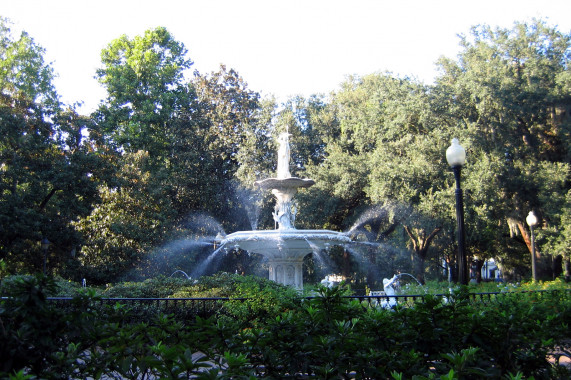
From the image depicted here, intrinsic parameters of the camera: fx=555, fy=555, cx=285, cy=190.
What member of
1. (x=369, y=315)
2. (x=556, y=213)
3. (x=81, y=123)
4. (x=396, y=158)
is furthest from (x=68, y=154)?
(x=369, y=315)

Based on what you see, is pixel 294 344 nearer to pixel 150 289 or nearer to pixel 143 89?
pixel 150 289

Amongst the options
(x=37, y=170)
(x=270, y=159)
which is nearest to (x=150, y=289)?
(x=37, y=170)

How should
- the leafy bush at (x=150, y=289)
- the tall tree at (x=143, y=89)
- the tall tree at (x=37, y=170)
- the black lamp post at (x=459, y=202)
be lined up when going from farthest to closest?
the tall tree at (x=143, y=89) → the tall tree at (x=37, y=170) → the leafy bush at (x=150, y=289) → the black lamp post at (x=459, y=202)

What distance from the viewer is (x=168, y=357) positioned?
341 centimetres

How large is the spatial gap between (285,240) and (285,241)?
0.21 ft

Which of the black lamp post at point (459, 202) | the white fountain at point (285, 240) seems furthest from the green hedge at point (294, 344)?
the white fountain at point (285, 240)

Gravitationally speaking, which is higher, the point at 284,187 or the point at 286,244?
the point at 284,187

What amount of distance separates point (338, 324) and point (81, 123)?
2433 centimetres

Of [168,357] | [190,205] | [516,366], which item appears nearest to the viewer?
[168,357]

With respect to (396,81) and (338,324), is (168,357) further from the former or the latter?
(396,81)

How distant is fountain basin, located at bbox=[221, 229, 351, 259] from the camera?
15594 millimetres

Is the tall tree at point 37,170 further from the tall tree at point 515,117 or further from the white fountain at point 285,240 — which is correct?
the tall tree at point 515,117

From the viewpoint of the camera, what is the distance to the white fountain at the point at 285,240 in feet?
51.4

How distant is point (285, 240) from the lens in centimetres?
1562
